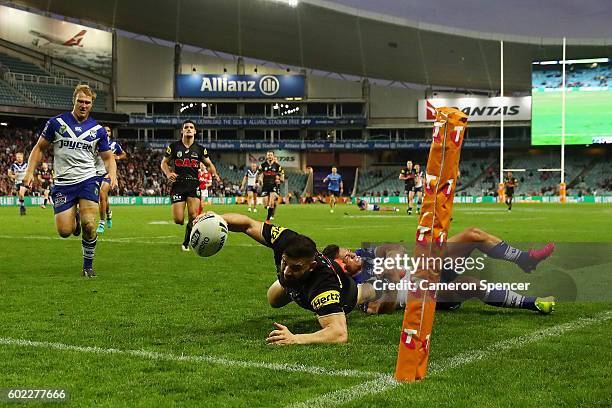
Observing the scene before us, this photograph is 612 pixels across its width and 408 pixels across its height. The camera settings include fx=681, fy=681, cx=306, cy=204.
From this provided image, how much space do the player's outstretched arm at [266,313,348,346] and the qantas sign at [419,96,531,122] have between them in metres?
64.1

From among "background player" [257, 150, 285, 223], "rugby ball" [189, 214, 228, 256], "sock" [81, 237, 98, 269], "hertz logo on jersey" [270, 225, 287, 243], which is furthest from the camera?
"background player" [257, 150, 285, 223]

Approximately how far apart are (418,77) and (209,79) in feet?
69.6

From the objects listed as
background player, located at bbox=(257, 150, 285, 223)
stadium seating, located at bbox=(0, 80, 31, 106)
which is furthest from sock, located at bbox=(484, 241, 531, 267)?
stadium seating, located at bbox=(0, 80, 31, 106)

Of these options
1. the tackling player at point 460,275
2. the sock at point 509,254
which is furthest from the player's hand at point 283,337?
the sock at point 509,254

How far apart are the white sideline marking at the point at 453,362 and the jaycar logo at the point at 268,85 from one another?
64.5 m

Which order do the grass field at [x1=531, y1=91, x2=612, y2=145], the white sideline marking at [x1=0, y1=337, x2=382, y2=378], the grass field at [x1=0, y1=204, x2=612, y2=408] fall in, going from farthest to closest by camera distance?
the grass field at [x1=531, y1=91, x2=612, y2=145] < the white sideline marking at [x1=0, y1=337, x2=382, y2=378] < the grass field at [x1=0, y1=204, x2=612, y2=408]

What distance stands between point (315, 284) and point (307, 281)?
73mm

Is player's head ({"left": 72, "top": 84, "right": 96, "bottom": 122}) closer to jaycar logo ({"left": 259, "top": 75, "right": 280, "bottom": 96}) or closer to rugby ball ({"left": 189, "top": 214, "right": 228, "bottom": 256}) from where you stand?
rugby ball ({"left": 189, "top": 214, "right": 228, "bottom": 256})

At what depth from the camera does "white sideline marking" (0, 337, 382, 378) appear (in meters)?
4.21

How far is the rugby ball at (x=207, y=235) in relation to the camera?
16.4 feet

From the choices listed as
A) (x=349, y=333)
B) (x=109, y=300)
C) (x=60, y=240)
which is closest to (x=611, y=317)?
(x=349, y=333)

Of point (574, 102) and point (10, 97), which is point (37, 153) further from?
point (574, 102)

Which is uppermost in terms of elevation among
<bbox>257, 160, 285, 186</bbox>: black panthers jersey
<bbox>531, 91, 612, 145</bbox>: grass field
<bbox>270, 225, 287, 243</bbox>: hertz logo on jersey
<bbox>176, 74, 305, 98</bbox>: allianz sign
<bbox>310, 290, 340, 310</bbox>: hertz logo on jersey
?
<bbox>176, 74, 305, 98</bbox>: allianz sign

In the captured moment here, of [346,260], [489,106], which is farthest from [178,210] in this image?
[489,106]
